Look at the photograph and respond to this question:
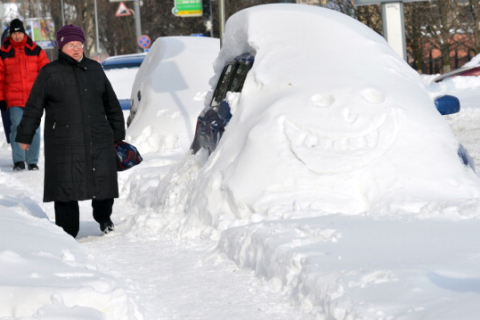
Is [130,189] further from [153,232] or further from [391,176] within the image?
[391,176]

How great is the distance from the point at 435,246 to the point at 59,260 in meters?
1.86

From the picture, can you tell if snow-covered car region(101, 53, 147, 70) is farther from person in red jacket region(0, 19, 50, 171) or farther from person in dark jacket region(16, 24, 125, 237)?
person in dark jacket region(16, 24, 125, 237)

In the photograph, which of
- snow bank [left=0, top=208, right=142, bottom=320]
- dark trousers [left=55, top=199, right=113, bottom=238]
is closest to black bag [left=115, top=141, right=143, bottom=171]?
dark trousers [left=55, top=199, right=113, bottom=238]

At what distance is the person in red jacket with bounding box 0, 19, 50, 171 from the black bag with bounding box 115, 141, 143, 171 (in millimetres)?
4637

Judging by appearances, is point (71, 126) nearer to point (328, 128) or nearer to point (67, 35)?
point (67, 35)

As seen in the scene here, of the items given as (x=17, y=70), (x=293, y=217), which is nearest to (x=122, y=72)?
(x=17, y=70)

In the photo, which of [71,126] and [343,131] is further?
[71,126]

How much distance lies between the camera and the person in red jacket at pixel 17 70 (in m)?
12.4

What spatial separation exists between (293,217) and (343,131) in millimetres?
810

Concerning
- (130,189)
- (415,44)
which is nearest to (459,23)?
(415,44)

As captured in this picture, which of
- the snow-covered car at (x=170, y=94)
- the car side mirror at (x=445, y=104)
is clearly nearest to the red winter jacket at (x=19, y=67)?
the snow-covered car at (x=170, y=94)

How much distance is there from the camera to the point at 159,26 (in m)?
59.7

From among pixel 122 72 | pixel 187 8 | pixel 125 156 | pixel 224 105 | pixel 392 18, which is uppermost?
pixel 224 105

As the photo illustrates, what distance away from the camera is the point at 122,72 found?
721 inches
